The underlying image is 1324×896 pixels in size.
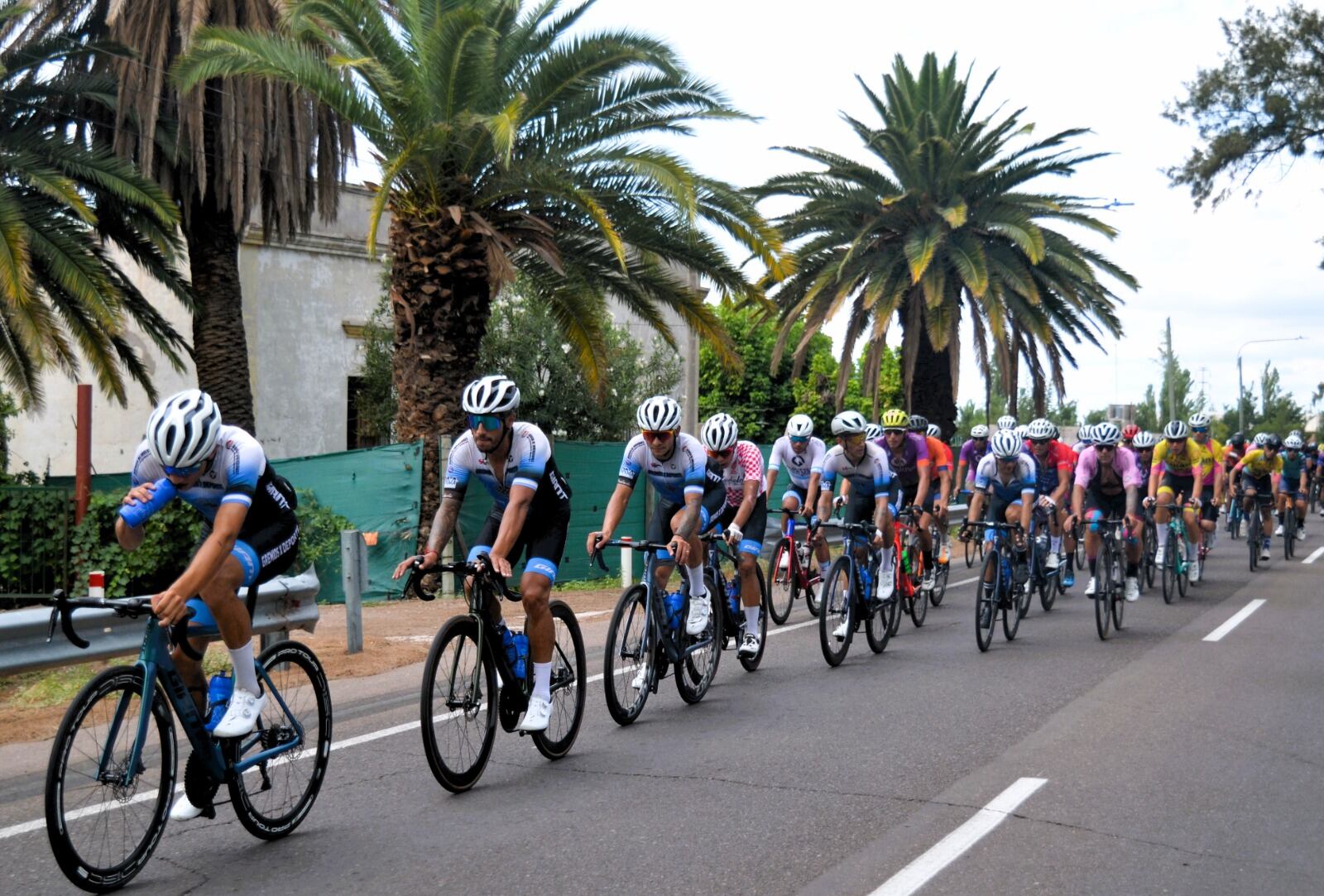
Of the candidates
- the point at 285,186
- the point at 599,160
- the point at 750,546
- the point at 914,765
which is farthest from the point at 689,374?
the point at 914,765

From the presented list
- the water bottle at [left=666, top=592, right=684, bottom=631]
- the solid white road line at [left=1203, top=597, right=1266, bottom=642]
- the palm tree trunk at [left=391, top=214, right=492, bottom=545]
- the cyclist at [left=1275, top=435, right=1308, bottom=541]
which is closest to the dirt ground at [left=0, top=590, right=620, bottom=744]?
the palm tree trunk at [left=391, top=214, right=492, bottom=545]

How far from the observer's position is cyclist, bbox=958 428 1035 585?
12.2 meters

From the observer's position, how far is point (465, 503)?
54.2 ft

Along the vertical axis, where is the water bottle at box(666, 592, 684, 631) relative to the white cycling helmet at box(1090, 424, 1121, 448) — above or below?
below

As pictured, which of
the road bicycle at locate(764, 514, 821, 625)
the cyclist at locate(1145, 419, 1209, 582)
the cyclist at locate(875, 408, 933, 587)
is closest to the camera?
the cyclist at locate(875, 408, 933, 587)

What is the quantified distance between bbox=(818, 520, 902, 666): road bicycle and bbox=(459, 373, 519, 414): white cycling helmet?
3902mm

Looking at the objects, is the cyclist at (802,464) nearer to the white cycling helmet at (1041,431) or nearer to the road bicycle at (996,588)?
the road bicycle at (996,588)

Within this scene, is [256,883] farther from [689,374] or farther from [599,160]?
[689,374]

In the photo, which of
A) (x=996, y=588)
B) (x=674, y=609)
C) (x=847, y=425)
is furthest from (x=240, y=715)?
(x=996, y=588)

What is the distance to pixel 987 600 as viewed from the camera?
11133 millimetres

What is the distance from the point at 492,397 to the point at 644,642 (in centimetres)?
212

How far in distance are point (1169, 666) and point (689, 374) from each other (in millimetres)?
27020

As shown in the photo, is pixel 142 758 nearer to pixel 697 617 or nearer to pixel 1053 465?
pixel 697 617

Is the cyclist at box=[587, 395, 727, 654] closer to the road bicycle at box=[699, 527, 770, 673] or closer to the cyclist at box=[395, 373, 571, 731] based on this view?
the road bicycle at box=[699, 527, 770, 673]
